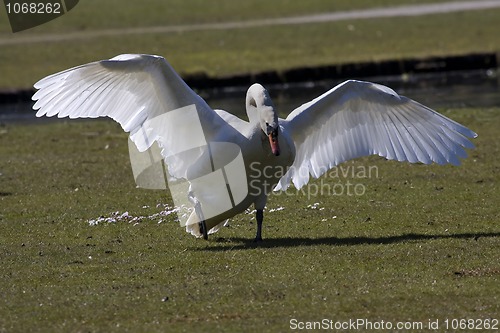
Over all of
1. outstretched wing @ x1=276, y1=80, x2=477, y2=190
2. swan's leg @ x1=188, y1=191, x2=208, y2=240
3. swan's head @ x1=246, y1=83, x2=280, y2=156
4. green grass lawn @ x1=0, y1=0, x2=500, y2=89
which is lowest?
green grass lawn @ x1=0, y1=0, x2=500, y2=89

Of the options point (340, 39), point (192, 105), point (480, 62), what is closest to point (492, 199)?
point (192, 105)

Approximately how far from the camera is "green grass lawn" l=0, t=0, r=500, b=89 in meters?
35.6

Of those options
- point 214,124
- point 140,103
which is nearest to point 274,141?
point 214,124

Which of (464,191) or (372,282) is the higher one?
(372,282)

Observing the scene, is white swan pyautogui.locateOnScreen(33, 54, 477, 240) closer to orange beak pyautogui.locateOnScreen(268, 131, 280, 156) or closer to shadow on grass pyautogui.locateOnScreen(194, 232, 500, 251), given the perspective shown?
orange beak pyautogui.locateOnScreen(268, 131, 280, 156)

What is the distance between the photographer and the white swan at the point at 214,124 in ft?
38.1

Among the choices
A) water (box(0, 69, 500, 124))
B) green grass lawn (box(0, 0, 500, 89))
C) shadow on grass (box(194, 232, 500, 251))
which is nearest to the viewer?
shadow on grass (box(194, 232, 500, 251))

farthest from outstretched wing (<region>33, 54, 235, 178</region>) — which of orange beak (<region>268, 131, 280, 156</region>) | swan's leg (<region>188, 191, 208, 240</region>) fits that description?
orange beak (<region>268, 131, 280, 156</region>)

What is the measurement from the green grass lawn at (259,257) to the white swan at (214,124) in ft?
2.43

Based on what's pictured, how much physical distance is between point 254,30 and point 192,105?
1273 inches

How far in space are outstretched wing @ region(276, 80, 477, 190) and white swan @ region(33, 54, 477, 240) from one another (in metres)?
0.01

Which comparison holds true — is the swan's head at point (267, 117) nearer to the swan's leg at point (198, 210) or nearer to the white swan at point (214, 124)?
the white swan at point (214, 124)

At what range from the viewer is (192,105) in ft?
38.7

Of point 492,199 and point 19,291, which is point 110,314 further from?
point 492,199
